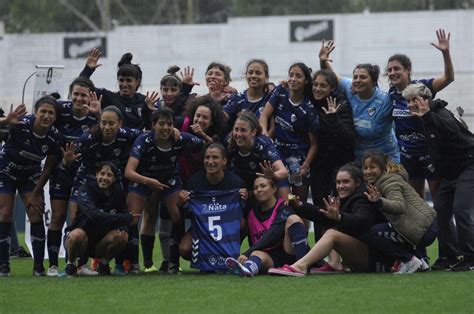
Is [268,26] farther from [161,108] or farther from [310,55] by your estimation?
[161,108]

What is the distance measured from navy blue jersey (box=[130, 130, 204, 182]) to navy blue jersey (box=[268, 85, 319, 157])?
839mm

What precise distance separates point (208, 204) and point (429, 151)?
7.04ft

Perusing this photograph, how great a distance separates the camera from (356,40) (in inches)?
1385

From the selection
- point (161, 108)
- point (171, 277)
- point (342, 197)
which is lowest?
point (171, 277)

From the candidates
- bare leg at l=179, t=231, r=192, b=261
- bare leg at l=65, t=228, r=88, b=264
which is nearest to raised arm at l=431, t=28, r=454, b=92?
bare leg at l=179, t=231, r=192, b=261

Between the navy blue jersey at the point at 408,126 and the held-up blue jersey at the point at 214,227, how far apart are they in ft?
5.67

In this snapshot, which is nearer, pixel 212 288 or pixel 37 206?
pixel 212 288

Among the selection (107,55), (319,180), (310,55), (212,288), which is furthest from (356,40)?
(212,288)

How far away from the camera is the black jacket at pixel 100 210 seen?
1023cm

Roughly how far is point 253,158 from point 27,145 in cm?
214

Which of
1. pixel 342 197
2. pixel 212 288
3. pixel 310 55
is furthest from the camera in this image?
pixel 310 55

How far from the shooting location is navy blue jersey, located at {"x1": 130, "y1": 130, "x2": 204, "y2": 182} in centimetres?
1049

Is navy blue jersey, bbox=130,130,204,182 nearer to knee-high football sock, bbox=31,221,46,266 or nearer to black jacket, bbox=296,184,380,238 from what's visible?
knee-high football sock, bbox=31,221,46,266

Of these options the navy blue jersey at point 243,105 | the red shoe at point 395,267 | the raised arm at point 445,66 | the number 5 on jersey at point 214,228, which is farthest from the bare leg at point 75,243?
the raised arm at point 445,66
